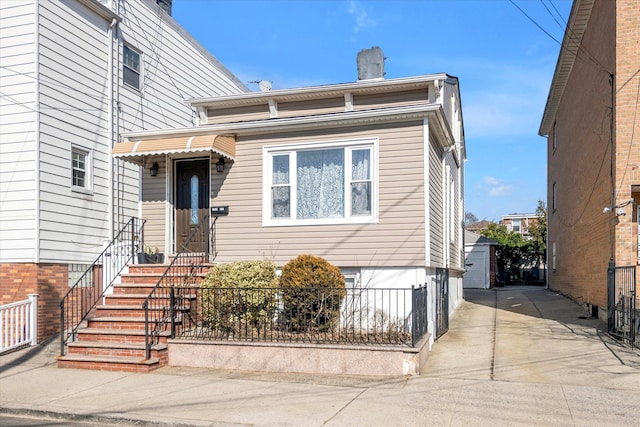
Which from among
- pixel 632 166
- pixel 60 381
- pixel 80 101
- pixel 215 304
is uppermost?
pixel 80 101

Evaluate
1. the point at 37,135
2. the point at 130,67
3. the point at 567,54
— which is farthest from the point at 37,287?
the point at 567,54

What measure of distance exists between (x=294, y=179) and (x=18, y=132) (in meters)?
5.85

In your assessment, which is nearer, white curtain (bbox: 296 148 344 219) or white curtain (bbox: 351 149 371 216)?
white curtain (bbox: 351 149 371 216)

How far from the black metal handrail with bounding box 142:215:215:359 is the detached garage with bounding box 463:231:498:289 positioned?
772 inches

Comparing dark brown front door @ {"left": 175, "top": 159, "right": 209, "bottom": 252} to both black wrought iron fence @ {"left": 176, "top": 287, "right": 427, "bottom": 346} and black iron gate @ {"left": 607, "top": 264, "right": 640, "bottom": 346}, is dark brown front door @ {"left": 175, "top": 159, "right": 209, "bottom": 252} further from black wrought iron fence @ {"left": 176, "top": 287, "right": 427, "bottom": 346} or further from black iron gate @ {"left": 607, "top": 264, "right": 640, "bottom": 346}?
black iron gate @ {"left": 607, "top": 264, "right": 640, "bottom": 346}

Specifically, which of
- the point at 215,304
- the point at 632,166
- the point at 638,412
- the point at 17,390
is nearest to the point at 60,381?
the point at 17,390

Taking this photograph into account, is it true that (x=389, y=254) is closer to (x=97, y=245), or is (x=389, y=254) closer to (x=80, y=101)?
(x=97, y=245)

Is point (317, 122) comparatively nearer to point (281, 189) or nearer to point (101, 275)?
point (281, 189)

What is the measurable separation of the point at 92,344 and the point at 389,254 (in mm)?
5660

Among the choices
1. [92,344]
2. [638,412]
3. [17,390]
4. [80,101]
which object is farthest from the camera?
[80,101]

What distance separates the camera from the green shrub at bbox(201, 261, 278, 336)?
10039mm

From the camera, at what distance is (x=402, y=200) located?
11.1m

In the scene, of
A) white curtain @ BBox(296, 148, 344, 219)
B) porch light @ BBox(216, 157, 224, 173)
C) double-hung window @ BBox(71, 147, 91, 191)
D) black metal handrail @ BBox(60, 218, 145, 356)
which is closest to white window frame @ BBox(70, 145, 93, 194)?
double-hung window @ BBox(71, 147, 91, 191)

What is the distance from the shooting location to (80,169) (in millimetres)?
13086
